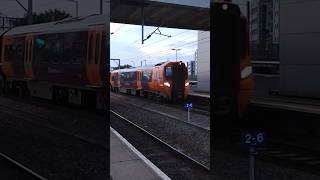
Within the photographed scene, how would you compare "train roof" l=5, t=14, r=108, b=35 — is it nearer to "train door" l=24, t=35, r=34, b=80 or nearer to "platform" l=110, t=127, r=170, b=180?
"train door" l=24, t=35, r=34, b=80

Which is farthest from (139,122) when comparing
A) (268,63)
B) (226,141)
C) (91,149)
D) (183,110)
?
(268,63)

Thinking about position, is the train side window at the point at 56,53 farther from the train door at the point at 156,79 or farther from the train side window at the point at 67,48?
the train door at the point at 156,79

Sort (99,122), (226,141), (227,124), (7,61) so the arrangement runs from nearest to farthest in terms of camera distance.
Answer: (99,122)
(7,61)
(227,124)
(226,141)

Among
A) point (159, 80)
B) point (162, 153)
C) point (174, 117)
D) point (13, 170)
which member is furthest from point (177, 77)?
point (13, 170)

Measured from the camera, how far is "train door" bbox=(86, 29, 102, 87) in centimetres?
373

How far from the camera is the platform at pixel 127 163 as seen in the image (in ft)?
12.1

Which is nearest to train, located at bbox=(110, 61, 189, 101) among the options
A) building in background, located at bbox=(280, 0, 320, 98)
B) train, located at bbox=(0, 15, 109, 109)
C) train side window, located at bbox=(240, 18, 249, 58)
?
train, located at bbox=(0, 15, 109, 109)

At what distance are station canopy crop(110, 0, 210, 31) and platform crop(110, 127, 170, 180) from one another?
0.94 meters

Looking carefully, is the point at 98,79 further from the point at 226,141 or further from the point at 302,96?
the point at 302,96

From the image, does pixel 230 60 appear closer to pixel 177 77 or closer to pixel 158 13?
pixel 177 77

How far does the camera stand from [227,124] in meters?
5.20

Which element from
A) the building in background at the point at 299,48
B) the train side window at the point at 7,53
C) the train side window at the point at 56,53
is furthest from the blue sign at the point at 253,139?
the building in background at the point at 299,48

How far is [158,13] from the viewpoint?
3.78m

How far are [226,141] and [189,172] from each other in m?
3.39
